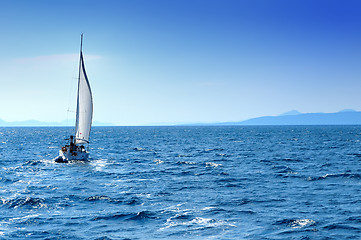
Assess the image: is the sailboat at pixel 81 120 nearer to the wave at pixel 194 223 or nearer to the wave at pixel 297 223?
the wave at pixel 194 223

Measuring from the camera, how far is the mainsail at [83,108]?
5456 cm

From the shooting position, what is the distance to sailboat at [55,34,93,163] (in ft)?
177

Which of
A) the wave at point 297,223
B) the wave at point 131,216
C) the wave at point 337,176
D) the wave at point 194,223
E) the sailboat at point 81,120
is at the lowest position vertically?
the wave at point 131,216

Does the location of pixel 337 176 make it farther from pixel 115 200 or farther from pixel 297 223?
pixel 115 200

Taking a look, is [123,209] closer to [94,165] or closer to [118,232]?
[118,232]

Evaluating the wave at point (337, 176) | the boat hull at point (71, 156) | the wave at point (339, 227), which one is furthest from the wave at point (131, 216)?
the boat hull at point (71, 156)

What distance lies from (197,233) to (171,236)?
1649 mm

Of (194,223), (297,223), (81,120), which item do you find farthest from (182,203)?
(81,120)

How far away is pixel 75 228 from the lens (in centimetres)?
2100

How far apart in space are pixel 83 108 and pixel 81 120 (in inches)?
80.8

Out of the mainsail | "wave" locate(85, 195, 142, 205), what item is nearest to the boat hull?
the mainsail

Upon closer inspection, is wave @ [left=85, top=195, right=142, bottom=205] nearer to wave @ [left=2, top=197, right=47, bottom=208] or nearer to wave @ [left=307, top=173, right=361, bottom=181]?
wave @ [left=2, top=197, right=47, bottom=208]

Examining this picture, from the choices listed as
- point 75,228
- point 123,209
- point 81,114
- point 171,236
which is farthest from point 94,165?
point 171,236

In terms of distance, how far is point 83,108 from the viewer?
55.2m
